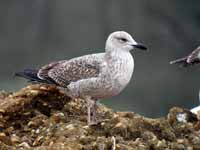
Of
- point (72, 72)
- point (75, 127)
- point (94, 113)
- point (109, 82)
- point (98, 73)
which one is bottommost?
point (75, 127)

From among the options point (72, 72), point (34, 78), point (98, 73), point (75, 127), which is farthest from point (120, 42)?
point (75, 127)

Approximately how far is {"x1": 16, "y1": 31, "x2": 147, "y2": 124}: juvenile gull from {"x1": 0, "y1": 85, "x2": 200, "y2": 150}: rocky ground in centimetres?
10

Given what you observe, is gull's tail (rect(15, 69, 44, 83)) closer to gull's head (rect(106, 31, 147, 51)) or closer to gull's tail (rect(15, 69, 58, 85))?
gull's tail (rect(15, 69, 58, 85))

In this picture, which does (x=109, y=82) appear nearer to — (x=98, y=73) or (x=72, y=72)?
(x=98, y=73)

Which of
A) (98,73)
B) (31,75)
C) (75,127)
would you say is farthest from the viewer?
(31,75)

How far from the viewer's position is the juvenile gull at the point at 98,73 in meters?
5.22

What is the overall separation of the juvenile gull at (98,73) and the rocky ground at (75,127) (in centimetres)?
10

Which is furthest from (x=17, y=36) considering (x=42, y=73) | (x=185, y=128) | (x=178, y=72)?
(x=185, y=128)

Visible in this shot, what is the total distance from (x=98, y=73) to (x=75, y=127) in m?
0.82

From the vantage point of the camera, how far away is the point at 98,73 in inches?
210

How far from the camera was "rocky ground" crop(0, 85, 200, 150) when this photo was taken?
4391mm

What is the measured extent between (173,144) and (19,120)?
1.04 metres

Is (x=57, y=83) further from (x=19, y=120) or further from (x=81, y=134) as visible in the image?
(x=81, y=134)

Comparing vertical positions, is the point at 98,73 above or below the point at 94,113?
above
